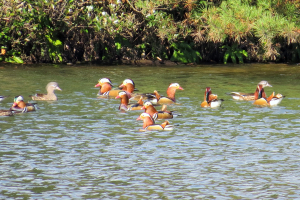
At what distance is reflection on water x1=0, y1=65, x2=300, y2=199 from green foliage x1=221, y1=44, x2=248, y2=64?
35.1 ft

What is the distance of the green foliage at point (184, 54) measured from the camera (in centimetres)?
3039

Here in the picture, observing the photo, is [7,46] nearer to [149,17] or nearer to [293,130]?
[149,17]

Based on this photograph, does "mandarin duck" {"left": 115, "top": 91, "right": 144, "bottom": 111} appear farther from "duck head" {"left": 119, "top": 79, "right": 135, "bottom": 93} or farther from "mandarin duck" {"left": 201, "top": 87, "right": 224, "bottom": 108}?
"duck head" {"left": 119, "top": 79, "right": 135, "bottom": 93}

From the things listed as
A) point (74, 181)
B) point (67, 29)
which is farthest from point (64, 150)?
point (67, 29)

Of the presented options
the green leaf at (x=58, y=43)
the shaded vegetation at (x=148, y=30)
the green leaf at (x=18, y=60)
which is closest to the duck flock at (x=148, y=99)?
the shaded vegetation at (x=148, y=30)

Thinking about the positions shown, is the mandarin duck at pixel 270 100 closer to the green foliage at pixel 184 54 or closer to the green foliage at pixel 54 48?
the green foliage at pixel 184 54

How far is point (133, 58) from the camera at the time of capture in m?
30.0

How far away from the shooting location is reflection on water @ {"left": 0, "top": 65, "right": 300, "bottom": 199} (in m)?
9.42

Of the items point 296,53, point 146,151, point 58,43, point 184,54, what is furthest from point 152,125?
point 296,53

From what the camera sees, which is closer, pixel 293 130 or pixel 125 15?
pixel 293 130

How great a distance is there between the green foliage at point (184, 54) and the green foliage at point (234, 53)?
145cm

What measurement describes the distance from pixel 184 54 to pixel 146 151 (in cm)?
1897

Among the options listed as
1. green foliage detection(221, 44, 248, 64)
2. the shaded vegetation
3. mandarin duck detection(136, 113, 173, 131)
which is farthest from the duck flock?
green foliage detection(221, 44, 248, 64)

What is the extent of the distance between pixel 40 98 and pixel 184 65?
505 inches
